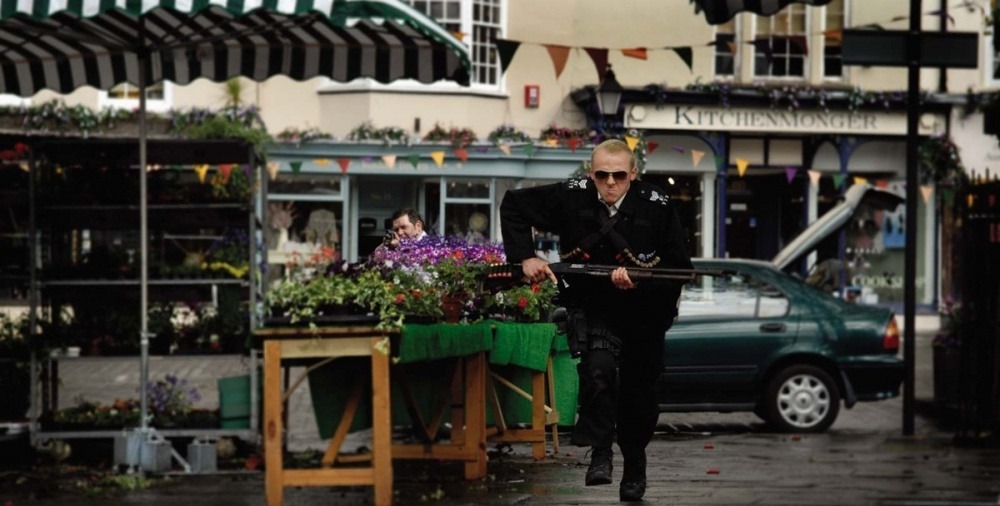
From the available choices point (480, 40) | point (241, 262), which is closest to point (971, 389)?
point (241, 262)

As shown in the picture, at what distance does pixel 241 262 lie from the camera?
12.6 meters

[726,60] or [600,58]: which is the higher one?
[726,60]

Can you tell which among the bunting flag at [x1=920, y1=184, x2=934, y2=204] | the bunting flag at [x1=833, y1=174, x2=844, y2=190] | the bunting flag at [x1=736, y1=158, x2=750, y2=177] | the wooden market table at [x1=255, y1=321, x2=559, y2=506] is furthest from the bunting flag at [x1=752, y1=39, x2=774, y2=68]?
the wooden market table at [x1=255, y1=321, x2=559, y2=506]

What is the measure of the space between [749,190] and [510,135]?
7490 mm

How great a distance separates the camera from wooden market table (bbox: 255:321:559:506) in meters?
5.05

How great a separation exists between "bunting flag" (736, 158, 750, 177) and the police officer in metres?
26.7

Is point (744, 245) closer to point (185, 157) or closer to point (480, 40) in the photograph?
point (480, 40)

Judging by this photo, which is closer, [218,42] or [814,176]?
[218,42]

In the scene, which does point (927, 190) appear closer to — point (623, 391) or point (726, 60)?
point (726, 60)

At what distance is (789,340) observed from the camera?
14.1 m

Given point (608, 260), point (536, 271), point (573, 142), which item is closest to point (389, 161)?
point (573, 142)

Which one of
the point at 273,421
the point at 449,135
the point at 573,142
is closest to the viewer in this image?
the point at 273,421

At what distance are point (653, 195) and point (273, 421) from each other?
401 cm

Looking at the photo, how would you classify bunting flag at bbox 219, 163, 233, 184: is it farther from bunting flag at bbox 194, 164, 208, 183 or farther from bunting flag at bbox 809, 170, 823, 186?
bunting flag at bbox 809, 170, 823, 186
